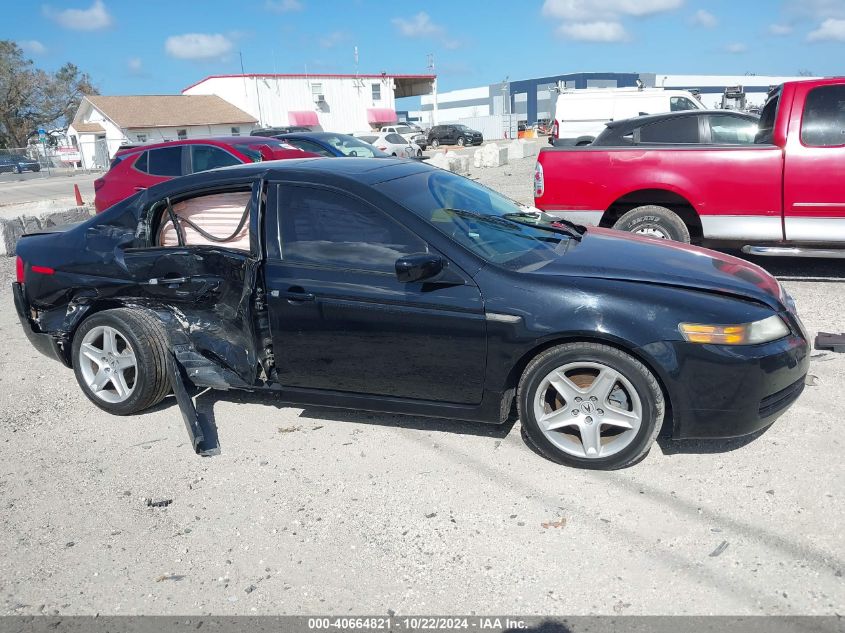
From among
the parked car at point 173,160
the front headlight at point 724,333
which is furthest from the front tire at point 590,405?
the parked car at point 173,160

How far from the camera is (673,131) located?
25.1 feet

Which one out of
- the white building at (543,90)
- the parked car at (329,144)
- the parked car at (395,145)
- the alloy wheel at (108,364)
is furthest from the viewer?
the white building at (543,90)

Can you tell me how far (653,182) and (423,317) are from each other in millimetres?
4005

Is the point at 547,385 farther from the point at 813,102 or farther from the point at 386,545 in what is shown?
the point at 813,102

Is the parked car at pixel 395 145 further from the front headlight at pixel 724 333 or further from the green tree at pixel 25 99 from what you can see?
the green tree at pixel 25 99

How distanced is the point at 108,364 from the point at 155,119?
5258cm

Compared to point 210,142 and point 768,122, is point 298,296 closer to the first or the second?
point 768,122

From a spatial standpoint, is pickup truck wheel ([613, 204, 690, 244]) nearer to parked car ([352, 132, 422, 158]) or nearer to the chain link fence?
parked car ([352, 132, 422, 158])

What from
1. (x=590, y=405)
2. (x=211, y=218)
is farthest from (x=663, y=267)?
(x=211, y=218)

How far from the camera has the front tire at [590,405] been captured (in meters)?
3.34

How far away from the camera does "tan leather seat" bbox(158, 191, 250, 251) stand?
429 centimetres

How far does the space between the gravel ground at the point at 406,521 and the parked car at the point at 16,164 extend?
1749 inches

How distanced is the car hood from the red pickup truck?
2.50 meters

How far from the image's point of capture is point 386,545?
3.05 m
